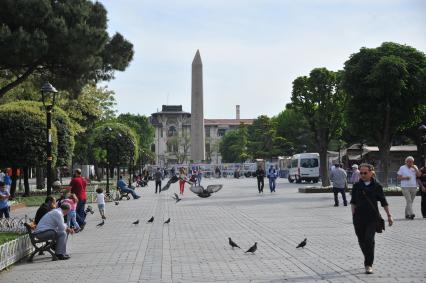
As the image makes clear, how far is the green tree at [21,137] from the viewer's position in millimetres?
33438

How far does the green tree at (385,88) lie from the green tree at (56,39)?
15.7 metres

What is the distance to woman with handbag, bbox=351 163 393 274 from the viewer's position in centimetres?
890

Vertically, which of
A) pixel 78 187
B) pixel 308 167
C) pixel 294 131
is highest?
pixel 294 131

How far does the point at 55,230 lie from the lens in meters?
11.5

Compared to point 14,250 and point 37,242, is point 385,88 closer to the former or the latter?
point 37,242

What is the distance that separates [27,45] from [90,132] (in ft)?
129

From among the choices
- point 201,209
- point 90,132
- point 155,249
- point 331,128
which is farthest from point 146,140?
point 155,249

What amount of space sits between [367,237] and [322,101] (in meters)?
27.4

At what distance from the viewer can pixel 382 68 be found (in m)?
31.9

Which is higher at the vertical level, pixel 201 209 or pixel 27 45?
pixel 27 45

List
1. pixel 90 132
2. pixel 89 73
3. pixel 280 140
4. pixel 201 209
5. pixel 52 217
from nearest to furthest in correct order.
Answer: pixel 52 217
pixel 89 73
pixel 201 209
pixel 90 132
pixel 280 140

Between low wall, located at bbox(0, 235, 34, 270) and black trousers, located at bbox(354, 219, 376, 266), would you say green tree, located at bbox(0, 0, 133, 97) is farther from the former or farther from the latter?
black trousers, located at bbox(354, 219, 376, 266)

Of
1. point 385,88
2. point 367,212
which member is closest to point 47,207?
point 367,212

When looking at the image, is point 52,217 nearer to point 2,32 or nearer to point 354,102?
point 2,32
